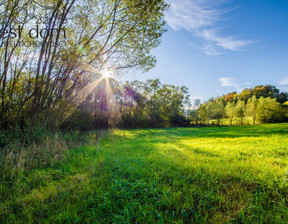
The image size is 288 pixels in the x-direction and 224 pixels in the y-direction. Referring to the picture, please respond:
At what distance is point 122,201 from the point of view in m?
1.93

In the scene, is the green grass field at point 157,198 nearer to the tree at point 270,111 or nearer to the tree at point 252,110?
the tree at point 270,111

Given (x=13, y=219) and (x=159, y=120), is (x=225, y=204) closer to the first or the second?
(x=13, y=219)

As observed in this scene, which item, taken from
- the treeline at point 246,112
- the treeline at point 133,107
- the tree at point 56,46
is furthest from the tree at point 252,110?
the tree at point 56,46

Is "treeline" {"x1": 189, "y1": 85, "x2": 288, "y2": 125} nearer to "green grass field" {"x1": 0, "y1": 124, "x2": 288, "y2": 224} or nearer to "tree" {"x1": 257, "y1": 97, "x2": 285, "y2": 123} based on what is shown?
"tree" {"x1": 257, "y1": 97, "x2": 285, "y2": 123}

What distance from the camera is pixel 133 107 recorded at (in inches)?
1112

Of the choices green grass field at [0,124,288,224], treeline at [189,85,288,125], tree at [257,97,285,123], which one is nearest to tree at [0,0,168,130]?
green grass field at [0,124,288,224]

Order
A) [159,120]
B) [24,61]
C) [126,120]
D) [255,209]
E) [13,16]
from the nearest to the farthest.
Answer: [255,209] < [13,16] < [24,61] < [126,120] < [159,120]

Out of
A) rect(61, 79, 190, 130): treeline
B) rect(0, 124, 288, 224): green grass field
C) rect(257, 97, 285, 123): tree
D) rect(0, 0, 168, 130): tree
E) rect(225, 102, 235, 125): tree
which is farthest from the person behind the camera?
rect(225, 102, 235, 125): tree

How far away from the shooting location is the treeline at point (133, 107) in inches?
628

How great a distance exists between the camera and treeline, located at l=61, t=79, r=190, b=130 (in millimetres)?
15954

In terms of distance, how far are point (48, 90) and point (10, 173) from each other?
188 inches

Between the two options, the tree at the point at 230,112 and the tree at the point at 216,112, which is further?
the tree at the point at 216,112

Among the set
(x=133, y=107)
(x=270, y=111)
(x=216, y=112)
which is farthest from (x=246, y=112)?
(x=133, y=107)

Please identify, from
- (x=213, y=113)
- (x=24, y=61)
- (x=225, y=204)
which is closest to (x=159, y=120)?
(x=213, y=113)
